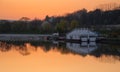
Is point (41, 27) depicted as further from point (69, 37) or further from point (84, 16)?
point (69, 37)

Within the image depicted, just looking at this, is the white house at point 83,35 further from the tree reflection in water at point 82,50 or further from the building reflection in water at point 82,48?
the tree reflection in water at point 82,50

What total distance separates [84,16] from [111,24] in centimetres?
469

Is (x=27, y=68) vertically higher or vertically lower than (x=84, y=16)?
lower

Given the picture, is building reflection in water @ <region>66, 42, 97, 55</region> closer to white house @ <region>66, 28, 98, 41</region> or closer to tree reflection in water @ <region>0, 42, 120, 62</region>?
tree reflection in water @ <region>0, 42, 120, 62</region>

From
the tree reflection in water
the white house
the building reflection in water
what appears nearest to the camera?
the tree reflection in water

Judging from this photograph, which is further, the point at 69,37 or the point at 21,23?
the point at 21,23

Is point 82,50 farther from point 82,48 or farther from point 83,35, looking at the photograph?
point 83,35

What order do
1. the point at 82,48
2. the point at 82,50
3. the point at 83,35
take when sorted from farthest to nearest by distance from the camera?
the point at 83,35, the point at 82,48, the point at 82,50

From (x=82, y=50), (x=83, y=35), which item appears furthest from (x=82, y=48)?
(x=83, y=35)

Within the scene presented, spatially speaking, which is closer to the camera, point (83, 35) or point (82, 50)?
point (82, 50)

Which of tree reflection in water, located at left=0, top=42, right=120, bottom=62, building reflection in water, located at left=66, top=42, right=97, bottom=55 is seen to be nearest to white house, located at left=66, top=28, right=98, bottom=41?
building reflection in water, located at left=66, top=42, right=97, bottom=55

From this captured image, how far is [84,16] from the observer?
4862 centimetres

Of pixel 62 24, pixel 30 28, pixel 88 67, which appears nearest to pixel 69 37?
pixel 62 24

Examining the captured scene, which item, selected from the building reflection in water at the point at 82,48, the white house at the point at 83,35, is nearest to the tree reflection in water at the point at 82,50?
the building reflection in water at the point at 82,48
